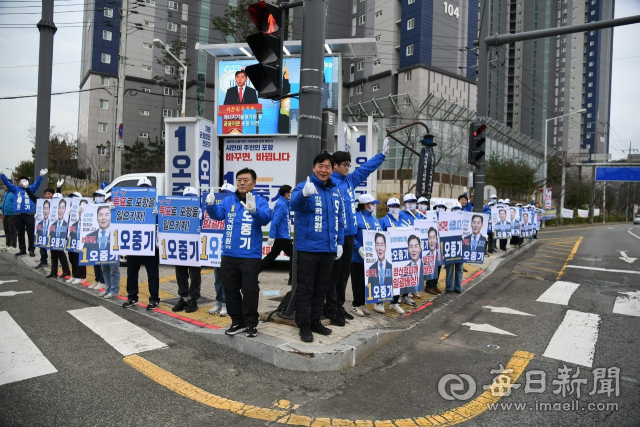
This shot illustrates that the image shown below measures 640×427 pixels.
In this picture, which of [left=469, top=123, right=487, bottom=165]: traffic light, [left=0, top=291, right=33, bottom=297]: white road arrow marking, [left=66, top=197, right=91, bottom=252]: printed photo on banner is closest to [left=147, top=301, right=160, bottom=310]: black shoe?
[left=66, top=197, right=91, bottom=252]: printed photo on banner

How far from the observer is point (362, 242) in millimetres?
6676

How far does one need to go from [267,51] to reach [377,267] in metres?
3.44

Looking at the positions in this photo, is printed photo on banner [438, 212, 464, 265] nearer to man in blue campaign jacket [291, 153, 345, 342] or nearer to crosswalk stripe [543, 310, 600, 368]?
crosswalk stripe [543, 310, 600, 368]

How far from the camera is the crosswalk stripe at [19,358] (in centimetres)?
432

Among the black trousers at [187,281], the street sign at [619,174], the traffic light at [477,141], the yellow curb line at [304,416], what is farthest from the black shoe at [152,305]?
the street sign at [619,174]

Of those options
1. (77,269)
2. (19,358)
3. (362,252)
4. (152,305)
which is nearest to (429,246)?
(362,252)

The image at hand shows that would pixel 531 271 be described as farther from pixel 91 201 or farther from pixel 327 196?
pixel 91 201

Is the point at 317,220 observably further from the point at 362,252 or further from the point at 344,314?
the point at 344,314

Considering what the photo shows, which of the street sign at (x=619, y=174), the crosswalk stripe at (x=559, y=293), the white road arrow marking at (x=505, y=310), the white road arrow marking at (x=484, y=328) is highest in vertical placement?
the street sign at (x=619, y=174)

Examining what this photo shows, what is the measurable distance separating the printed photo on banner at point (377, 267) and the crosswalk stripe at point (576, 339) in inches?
91.1

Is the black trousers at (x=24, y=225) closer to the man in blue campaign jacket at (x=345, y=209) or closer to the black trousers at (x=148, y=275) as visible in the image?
the black trousers at (x=148, y=275)

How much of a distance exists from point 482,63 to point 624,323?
859cm

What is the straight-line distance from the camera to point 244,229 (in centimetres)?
520

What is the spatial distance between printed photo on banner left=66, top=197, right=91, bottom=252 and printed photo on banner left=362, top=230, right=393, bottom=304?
565 cm
